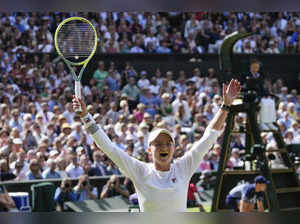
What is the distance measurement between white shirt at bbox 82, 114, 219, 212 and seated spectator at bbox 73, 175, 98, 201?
256 inches

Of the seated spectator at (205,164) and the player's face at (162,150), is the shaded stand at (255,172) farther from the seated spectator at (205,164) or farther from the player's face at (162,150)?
the player's face at (162,150)

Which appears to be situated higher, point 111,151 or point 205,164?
point 111,151

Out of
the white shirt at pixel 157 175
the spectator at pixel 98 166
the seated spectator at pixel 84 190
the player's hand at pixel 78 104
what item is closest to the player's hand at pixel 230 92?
the white shirt at pixel 157 175

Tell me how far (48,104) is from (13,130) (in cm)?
212

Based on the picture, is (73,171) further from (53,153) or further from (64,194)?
(64,194)

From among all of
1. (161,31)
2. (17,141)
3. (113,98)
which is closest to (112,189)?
(17,141)

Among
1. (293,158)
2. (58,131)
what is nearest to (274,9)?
(293,158)

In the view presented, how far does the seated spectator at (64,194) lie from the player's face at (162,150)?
6233 millimetres

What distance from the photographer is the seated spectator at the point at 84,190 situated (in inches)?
377

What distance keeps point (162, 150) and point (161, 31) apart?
1417cm

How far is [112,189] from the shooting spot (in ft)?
32.9

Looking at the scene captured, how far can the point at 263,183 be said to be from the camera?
7852 mm

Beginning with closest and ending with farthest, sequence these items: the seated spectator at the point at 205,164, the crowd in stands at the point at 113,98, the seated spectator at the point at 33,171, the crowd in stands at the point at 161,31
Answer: the seated spectator at the point at 33,171 < the crowd in stands at the point at 113,98 < the seated spectator at the point at 205,164 < the crowd in stands at the point at 161,31

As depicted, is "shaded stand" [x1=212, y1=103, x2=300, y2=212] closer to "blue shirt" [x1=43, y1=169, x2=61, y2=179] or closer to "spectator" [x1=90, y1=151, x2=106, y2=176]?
"spectator" [x1=90, y1=151, x2=106, y2=176]
